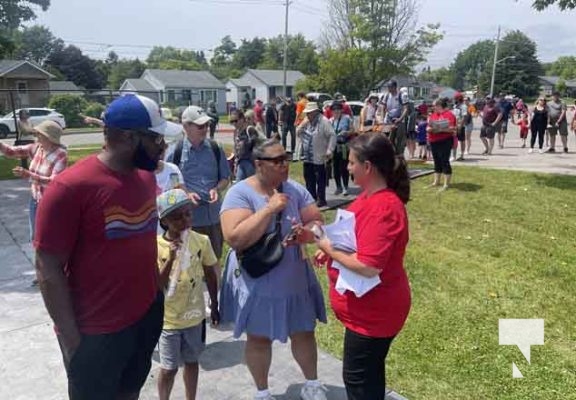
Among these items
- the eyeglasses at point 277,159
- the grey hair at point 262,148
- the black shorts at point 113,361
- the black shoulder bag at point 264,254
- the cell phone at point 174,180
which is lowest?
the black shorts at point 113,361

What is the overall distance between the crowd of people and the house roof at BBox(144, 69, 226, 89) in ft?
199

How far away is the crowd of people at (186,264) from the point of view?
75.6 inches

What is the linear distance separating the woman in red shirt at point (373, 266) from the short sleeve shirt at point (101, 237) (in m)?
0.94

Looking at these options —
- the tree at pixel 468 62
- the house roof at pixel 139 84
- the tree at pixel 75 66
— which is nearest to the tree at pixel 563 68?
the tree at pixel 468 62

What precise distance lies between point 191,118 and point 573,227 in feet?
19.1

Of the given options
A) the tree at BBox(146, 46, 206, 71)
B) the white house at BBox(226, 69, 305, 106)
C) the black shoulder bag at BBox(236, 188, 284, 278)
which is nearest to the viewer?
the black shoulder bag at BBox(236, 188, 284, 278)

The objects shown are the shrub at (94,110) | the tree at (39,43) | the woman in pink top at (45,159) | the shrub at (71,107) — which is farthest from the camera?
the tree at (39,43)

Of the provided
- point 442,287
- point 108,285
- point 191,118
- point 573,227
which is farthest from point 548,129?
point 108,285

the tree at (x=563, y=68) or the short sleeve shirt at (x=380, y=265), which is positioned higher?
the tree at (x=563, y=68)

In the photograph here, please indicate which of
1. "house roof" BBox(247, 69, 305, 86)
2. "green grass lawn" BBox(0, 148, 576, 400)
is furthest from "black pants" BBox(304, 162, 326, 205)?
"house roof" BBox(247, 69, 305, 86)

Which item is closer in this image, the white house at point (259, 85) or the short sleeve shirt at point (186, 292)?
the short sleeve shirt at point (186, 292)

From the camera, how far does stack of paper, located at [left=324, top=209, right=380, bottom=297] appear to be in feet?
8.03

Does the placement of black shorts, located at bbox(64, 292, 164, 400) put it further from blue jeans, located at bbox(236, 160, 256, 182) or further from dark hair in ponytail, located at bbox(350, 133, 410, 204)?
blue jeans, located at bbox(236, 160, 256, 182)

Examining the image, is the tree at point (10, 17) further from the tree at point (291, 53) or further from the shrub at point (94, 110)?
the tree at point (291, 53)
